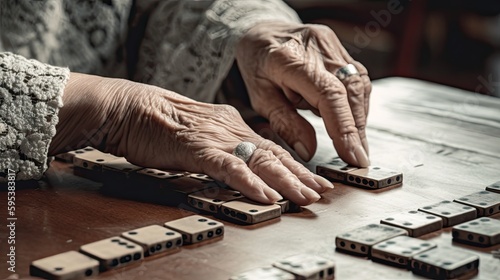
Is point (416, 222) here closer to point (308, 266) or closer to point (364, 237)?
point (364, 237)

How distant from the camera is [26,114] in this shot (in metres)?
1.56

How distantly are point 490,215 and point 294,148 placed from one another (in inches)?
19.9

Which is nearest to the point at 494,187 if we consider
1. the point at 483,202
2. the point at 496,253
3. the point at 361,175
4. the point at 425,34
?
the point at 483,202

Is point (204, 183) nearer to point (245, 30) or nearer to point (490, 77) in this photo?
point (245, 30)


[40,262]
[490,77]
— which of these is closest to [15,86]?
[40,262]

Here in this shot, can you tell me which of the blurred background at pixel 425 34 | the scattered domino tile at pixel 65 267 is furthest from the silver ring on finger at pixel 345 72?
the blurred background at pixel 425 34

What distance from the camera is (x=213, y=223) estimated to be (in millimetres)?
1393

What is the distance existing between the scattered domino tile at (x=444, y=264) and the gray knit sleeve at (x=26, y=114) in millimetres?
685

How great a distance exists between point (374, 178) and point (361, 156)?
0.37 feet

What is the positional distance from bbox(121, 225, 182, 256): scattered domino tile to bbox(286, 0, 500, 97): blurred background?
2923 millimetres

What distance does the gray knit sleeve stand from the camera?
1558mm

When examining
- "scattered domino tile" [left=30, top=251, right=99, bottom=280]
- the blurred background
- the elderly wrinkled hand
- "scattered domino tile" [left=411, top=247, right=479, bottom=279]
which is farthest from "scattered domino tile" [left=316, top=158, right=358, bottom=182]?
the blurred background

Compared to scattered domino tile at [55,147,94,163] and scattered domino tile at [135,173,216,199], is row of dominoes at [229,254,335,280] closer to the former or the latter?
scattered domino tile at [135,173,216,199]

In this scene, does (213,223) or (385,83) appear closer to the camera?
(213,223)
